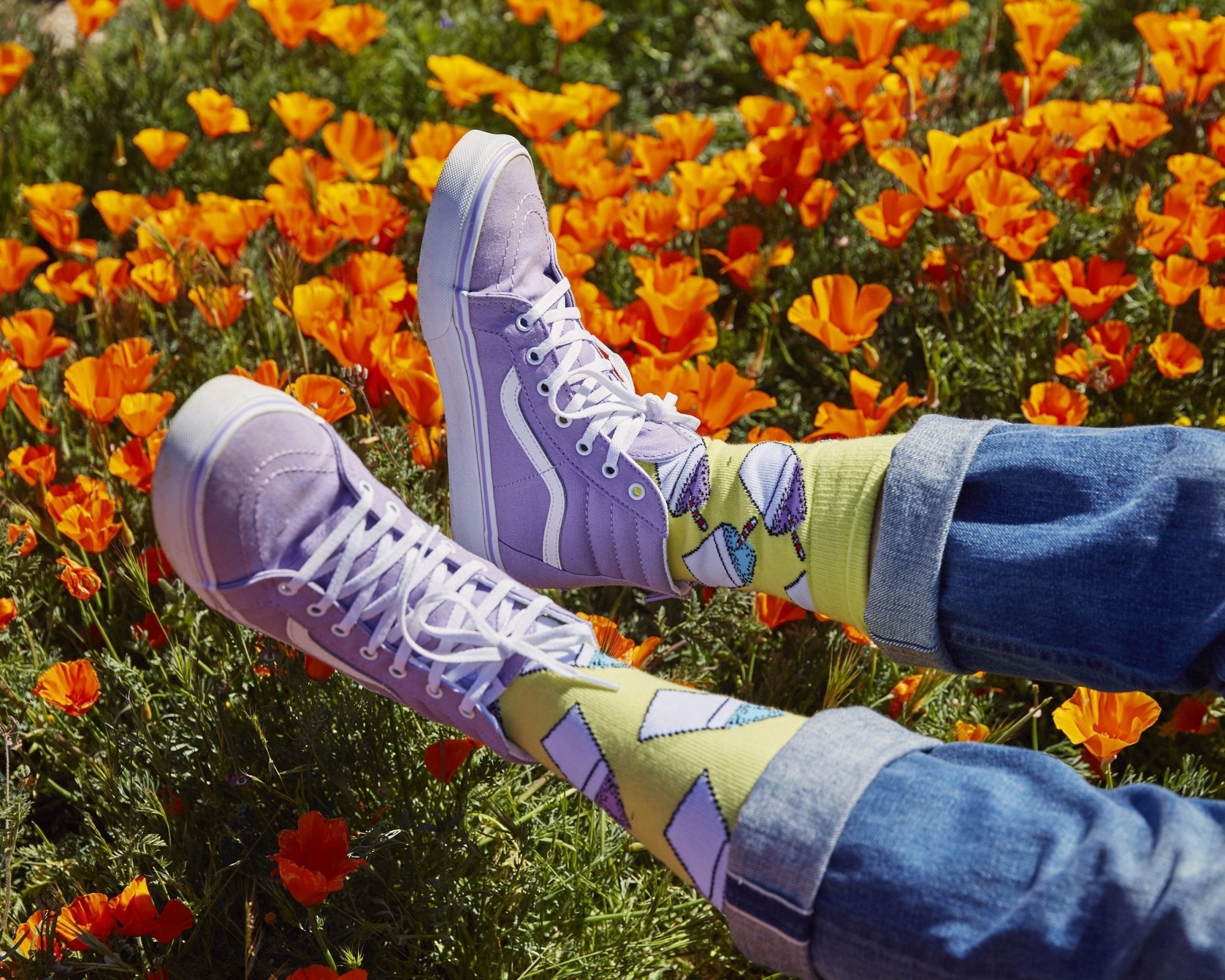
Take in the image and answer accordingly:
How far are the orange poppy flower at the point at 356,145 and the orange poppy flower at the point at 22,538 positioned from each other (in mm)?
901

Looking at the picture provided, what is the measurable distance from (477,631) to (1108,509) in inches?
25.0

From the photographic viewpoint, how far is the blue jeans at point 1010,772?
89cm

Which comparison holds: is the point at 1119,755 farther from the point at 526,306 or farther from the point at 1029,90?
the point at 1029,90

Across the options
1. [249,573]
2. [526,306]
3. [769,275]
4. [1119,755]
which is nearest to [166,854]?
[249,573]

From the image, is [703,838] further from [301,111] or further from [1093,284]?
[301,111]

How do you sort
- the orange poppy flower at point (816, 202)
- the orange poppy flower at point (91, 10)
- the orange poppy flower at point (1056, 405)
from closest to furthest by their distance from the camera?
the orange poppy flower at point (1056, 405) → the orange poppy flower at point (816, 202) → the orange poppy flower at point (91, 10)

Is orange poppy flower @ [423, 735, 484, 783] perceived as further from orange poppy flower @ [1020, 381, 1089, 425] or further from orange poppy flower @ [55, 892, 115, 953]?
orange poppy flower @ [1020, 381, 1089, 425]

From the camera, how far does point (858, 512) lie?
1.21 metres

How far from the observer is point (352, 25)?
2295mm

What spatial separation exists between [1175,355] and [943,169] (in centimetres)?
45

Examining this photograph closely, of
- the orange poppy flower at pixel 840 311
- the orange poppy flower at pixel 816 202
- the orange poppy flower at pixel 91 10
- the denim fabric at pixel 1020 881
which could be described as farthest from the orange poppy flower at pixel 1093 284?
the orange poppy flower at pixel 91 10

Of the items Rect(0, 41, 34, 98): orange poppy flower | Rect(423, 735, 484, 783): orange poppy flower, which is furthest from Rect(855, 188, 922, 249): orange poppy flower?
Rect(0, 41, 34, 98): orange poppy flower

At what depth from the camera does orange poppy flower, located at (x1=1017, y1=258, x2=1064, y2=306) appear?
174 cm

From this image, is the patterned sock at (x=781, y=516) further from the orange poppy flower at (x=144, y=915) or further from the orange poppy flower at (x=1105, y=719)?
the orange poppy flower at (x=144, y=915)
